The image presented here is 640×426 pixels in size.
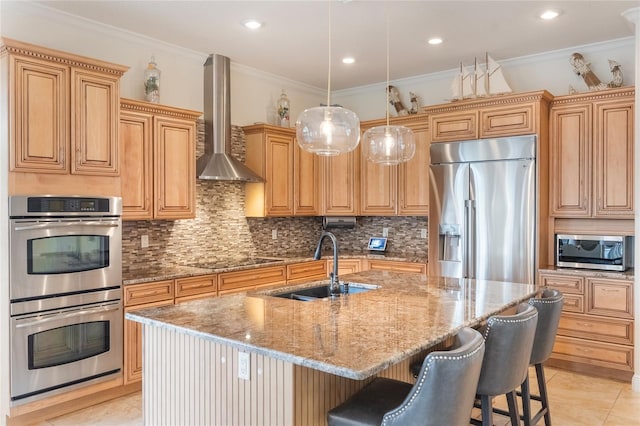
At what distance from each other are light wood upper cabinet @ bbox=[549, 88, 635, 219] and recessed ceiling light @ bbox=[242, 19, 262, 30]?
289 centimetres

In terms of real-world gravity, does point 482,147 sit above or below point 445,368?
above

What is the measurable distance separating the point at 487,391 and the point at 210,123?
3.77m

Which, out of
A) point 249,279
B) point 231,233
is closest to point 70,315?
point 249,279

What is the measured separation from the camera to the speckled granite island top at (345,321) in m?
1.79

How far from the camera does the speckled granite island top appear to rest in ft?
5.89

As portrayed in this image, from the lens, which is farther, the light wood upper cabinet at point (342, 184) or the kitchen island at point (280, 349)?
the light wood upper cabinet at point (342, 184)

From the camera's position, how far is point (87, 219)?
3.47 m

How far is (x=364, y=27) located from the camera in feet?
13.7

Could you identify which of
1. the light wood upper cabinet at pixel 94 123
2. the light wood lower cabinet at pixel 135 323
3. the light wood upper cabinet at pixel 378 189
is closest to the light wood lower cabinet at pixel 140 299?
the light wood lower cabinet at pixel 135 323

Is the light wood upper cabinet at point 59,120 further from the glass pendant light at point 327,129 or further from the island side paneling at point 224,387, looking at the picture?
the glass pendant light at point 327,129

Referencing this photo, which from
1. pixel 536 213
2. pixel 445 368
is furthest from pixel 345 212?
pixel 445 368

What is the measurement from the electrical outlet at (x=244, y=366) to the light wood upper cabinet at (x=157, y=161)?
2.38m

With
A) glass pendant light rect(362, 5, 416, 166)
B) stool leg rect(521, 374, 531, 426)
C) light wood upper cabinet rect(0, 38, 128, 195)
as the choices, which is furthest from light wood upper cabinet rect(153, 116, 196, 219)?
stool leg rect(521, 374, 531, 426)

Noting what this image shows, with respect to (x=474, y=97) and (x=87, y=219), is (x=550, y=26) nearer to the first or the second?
(x=474, y=97)
